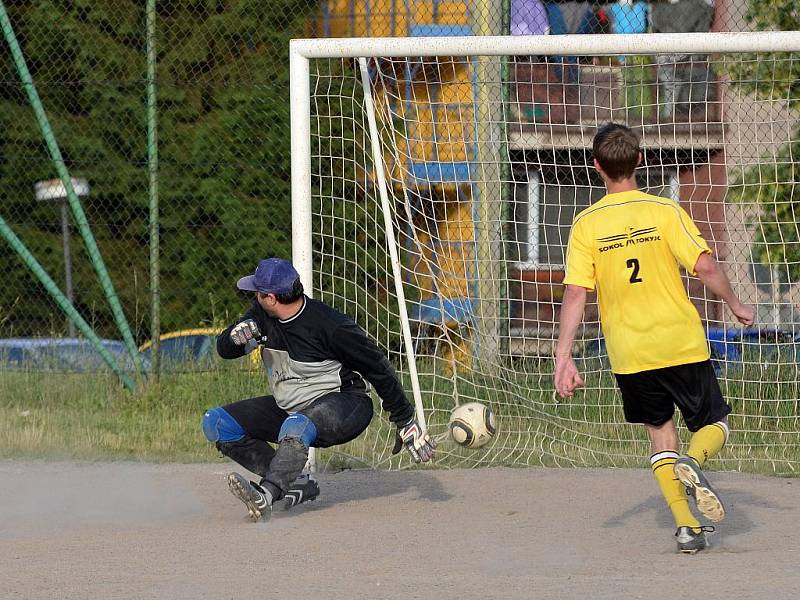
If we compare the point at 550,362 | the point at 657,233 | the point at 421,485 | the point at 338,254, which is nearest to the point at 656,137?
the point at 550,362

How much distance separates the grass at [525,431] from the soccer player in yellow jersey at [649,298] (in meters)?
2.56

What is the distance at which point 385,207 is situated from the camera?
27.3ft

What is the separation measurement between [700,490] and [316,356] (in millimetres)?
2140

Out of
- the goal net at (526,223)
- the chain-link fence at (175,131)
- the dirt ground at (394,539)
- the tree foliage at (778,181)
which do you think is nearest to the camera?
the dirt ground at (394,539)

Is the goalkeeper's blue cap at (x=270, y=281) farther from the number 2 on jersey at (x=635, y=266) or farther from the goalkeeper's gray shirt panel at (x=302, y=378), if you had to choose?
the number 2 on jersey at (x=635, y=266)

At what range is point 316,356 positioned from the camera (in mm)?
6555

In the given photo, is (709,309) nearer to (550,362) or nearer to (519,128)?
(550,362)

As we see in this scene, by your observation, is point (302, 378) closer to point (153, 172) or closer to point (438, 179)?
point (438, 179)

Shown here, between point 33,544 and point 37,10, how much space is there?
8699 millimetres

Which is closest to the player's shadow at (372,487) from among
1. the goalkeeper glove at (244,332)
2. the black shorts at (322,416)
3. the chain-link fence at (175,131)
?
the black shorts at (322,416)

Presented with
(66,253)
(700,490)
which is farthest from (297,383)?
(66,253)

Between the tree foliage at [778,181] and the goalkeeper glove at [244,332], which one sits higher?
the tree foliage at [778,181]

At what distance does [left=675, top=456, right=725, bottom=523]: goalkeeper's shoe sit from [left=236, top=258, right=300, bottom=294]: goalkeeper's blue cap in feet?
7.00

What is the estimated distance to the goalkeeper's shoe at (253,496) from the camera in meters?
6.23
